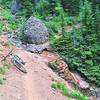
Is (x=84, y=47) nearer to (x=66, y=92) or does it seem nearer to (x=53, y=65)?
(x=53, y=65)

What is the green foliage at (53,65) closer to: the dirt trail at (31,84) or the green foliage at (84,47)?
the dirt trail at (31,84)

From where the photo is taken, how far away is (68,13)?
1194 inches

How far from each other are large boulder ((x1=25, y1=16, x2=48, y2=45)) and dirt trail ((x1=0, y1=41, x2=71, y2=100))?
3.56m

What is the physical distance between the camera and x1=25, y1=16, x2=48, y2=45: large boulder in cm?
2519

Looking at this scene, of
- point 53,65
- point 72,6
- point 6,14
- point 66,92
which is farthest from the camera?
point 6,14

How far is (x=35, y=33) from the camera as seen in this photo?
83.0ft

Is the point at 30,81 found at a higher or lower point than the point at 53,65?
higher

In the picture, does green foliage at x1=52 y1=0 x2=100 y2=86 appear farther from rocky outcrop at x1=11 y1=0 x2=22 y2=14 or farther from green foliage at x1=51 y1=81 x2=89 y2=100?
rocky outcrop at x1=11 y1=0 x2=22 y2=14

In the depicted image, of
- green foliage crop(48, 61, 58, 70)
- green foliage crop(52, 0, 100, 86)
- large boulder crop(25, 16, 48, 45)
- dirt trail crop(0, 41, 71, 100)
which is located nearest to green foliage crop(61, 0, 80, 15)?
green foliage crop(52, 0, 100, 86)

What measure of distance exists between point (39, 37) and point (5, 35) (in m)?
2.47

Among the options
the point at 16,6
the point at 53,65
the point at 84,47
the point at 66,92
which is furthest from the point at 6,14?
the point at 66,92

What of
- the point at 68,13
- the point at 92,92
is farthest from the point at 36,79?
the point at 68,13

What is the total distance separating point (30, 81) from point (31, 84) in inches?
13.5

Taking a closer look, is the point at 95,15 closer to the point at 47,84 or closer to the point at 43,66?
the point at 43,66
